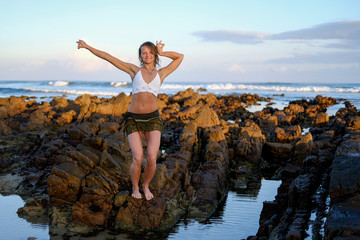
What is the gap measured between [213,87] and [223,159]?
62.1 meters

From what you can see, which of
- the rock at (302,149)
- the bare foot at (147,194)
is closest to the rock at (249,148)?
the rock at (302,149)

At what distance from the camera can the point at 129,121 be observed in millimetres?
5621

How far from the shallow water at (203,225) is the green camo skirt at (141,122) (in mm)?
1803

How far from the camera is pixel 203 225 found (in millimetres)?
6469

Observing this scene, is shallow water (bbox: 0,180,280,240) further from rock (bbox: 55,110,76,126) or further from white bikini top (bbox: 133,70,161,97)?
rock (bbox: 55,110,76,126)

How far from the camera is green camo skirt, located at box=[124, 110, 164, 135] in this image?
5.61 meters

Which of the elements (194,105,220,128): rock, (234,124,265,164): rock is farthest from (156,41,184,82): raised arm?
(194,105,220,128): rock

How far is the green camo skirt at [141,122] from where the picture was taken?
5613 millimetres

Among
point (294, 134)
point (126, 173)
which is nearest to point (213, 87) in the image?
point (294, 134)

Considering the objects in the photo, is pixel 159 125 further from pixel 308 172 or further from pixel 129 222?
pixel 308 172

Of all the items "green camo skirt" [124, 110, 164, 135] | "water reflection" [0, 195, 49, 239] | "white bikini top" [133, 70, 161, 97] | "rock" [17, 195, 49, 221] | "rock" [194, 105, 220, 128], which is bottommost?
"water reflection" [0, 195, 49, 239]

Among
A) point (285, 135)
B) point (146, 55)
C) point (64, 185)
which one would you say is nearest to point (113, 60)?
point (146, 55)

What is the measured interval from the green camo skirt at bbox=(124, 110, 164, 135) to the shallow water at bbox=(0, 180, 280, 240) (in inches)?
71.0

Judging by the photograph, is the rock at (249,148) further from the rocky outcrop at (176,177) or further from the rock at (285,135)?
the rock at (285,135)
